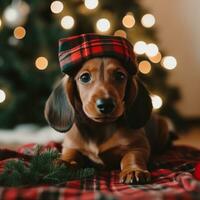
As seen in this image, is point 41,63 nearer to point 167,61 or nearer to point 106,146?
point 167,61

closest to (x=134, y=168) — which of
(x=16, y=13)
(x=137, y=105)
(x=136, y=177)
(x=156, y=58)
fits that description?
(x=136, y=177)

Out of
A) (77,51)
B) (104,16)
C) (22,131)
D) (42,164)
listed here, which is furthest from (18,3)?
(42,164)

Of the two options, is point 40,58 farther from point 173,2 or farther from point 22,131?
point 173,2

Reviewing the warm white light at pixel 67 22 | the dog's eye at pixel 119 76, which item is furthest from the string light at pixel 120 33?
the dog's eye at pixel 119 76

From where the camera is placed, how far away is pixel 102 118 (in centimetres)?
167

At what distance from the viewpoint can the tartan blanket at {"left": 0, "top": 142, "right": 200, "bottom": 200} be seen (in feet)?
4.05

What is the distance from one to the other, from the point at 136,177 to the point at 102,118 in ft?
0.79

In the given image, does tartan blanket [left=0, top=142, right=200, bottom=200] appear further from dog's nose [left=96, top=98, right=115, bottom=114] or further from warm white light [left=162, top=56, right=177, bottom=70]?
warm white light [left=162, top=56, right=177, bottom=70]

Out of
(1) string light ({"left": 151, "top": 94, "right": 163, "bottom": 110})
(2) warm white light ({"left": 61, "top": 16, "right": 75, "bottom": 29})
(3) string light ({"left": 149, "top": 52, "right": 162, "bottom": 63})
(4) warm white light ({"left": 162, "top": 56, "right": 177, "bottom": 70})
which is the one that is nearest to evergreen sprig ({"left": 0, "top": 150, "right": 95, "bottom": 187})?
(2) warm white light ({"left": 61, "top": 16, "right": 75, "bottom": 29})

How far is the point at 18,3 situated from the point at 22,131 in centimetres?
88

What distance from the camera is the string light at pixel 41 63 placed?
3.34m

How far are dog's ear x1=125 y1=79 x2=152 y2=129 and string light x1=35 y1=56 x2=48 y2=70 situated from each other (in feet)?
5.04

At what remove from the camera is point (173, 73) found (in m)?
4.34

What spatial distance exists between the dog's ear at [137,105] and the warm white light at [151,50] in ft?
5.02
